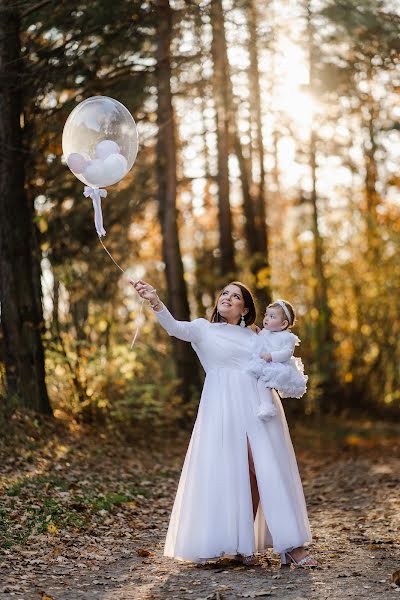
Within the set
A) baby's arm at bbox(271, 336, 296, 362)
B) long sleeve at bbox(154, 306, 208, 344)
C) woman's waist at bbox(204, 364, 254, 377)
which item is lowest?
woman's waist at bbox(204, 364, 254, 377)

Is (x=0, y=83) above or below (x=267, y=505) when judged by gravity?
above

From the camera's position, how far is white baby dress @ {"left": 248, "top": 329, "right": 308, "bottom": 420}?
20.2 ft

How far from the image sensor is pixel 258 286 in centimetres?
1702

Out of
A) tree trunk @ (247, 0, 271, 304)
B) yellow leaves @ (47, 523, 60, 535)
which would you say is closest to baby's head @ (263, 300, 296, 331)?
yellow leaves @ (47, 523, 60, 535)

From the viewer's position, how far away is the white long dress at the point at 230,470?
19.9 ft

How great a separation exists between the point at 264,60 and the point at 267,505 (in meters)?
13.1

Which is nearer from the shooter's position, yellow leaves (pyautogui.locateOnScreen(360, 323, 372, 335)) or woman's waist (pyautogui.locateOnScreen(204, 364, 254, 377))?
woman's waist (pyautogui.locateOnScreen(204, 364, 254, 377))

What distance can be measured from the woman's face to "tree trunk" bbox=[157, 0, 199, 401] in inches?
299

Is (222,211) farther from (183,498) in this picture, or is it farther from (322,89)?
(183,498)

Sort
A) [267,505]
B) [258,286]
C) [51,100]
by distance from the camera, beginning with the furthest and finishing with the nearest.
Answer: [258,286], [51,100], [267,505]

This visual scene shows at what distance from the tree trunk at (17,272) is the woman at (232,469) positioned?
16.7 ft

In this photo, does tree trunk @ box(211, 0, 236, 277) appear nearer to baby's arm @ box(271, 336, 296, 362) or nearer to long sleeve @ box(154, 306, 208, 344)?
long sleeve @ box(154, 306, 208, 344)

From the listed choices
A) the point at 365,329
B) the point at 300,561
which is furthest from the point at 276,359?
the point at 365,329

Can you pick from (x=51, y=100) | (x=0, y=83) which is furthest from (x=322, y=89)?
(x=0, y=83)
